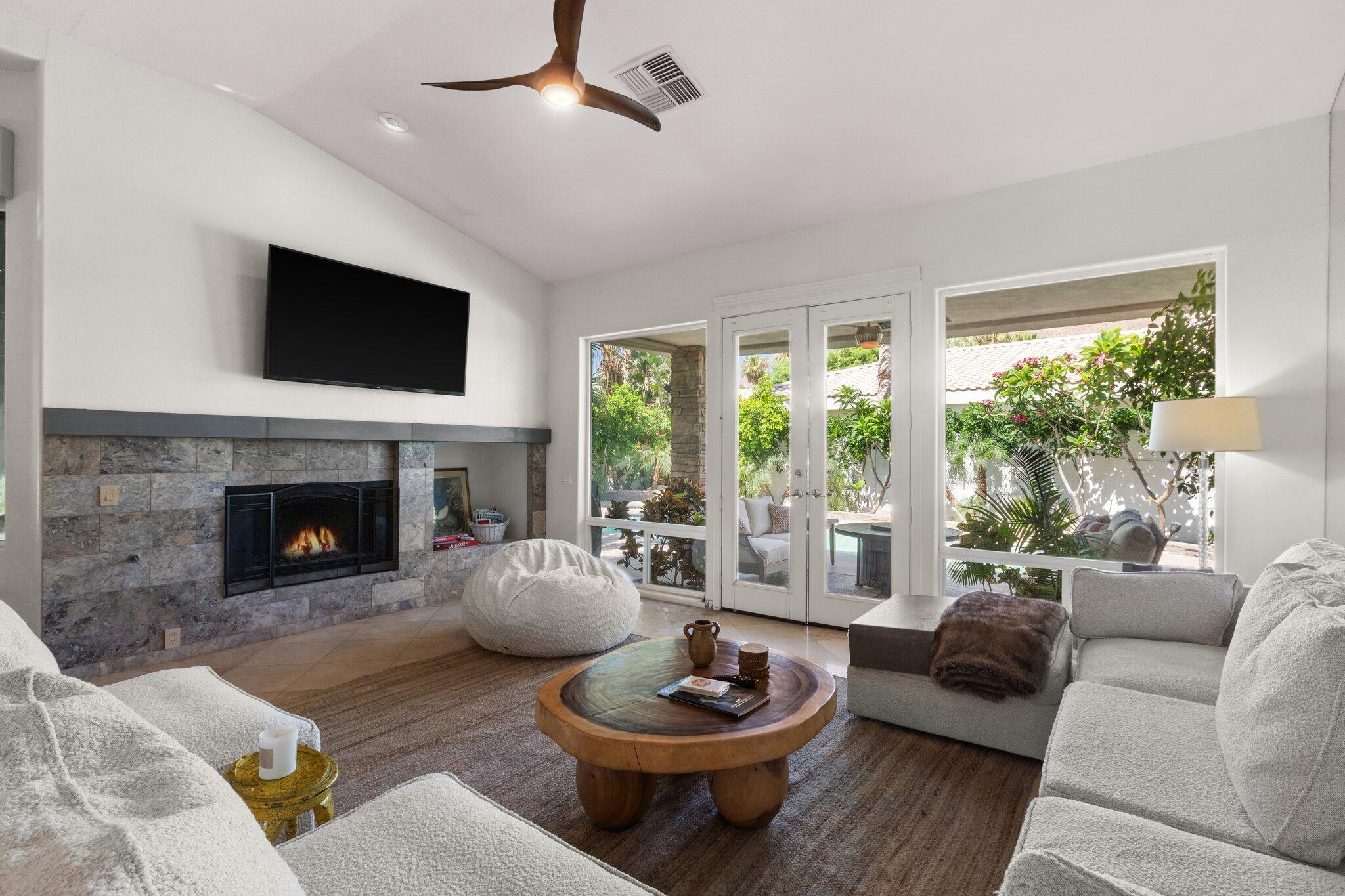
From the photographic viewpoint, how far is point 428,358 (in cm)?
483

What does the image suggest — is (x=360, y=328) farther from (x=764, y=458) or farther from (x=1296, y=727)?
(x=1296, y=727)

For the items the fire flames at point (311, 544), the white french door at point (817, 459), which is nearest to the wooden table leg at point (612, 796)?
the white french door at point (817, 459)

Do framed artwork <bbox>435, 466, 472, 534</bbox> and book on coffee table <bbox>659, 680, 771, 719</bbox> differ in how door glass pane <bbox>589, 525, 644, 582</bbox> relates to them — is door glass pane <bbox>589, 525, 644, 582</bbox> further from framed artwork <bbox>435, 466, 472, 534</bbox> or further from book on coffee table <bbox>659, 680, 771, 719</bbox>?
book on coffee table <bbox>659, 680, 771, 719</bbox>

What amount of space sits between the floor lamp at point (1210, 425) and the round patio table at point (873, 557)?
1.59 metres

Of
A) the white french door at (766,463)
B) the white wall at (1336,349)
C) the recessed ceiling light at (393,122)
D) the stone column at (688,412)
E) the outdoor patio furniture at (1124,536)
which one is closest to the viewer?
the white wall at (1336,349)

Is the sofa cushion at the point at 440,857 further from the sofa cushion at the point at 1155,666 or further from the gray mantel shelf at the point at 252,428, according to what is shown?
the gray mantel shelf at the point at 252,428

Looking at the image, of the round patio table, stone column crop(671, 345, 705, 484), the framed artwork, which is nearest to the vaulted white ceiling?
stone column crop(671, 345, 705, 484)

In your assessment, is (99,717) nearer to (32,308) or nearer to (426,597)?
(32,308)

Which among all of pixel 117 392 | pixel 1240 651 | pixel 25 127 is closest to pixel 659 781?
pixel 1240 651

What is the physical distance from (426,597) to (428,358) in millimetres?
1756

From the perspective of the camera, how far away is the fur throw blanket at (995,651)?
2453mm

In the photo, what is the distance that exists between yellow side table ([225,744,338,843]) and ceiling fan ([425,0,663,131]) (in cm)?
229

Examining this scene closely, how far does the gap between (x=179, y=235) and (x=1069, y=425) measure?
4.99 meters

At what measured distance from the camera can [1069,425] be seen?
12.0 ft
